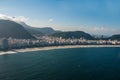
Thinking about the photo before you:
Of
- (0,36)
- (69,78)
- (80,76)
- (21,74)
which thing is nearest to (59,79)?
(69,78)

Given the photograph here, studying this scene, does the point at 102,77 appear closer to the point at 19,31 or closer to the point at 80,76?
the point at 80,76

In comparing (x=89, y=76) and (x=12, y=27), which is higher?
(x=12, y=27)

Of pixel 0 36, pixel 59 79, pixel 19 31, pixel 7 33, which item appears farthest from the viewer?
pixel 19 31

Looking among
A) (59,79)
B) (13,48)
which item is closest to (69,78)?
(59,79)

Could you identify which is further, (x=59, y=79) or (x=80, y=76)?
(x=80, y=76)

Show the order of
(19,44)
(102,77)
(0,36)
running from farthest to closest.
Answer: (0,36) < (19,44) < (102,77)

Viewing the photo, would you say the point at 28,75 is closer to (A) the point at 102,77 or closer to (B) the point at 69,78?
(B) the point at 69,78

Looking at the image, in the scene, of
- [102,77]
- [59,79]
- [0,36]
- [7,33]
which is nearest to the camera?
[59,79]

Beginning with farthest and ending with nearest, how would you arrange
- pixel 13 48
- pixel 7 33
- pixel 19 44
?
1. pixel 7 33
2. pixel 19 44
3. pixel 13 48

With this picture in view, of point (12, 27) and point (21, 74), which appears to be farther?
point (12, 27)
